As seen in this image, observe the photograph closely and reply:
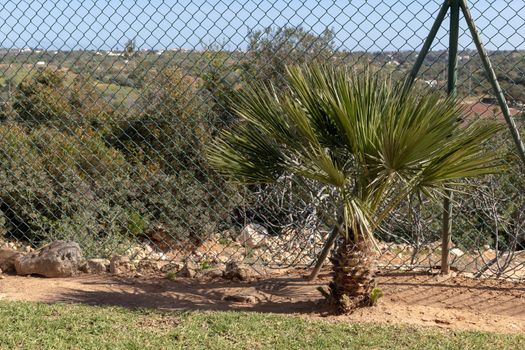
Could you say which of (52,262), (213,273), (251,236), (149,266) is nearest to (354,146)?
(213,273)

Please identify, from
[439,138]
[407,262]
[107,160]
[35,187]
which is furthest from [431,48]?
[35,187]

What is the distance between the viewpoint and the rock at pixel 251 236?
7216 mm

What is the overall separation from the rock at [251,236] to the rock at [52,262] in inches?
66.2

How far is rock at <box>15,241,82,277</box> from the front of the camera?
594cm

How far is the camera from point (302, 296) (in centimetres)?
528

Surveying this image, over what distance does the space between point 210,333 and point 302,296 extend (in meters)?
1.05

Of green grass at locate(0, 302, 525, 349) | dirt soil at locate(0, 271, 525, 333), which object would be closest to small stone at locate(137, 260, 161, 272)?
dirt soil at locate(0, 271, 525, 333)

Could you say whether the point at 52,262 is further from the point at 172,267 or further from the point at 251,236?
the point at 251,236

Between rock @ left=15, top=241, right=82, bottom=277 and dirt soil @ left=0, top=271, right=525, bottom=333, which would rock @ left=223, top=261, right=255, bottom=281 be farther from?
rock @ left=15, top=241, right=82, bottom=277

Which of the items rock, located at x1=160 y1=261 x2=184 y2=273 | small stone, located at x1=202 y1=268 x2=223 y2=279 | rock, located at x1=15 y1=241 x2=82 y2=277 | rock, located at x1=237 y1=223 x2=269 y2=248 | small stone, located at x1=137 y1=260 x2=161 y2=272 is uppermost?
rock, located at x1=237 y1=223 x2=269 y2=248

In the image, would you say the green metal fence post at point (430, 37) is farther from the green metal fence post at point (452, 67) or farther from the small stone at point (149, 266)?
the small stone at point (149, 266)

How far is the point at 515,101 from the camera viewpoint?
5.16 metres

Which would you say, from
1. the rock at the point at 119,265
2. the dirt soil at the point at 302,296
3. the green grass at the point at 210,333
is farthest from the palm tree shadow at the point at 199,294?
the green grass at the point at 210,333

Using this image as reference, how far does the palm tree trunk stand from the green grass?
0.24 m
